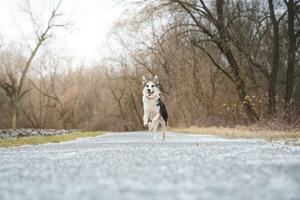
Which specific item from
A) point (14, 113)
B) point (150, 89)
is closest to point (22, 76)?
point (14, 113)

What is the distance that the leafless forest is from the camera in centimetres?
2623

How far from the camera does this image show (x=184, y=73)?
132ft

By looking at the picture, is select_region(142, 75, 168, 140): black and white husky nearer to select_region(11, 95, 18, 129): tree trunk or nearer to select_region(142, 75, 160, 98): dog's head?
select_region(142, 75, 160, 98): dog's head

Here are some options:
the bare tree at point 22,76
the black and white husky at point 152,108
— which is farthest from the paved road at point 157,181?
the bare tree at point 22,76

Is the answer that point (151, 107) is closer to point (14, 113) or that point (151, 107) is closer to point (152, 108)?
point (152, 108)

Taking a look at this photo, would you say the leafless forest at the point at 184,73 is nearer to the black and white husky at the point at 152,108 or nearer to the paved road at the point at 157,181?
the black and white husky at the point at 152,108

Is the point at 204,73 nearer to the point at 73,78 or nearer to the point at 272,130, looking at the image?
the point at 272,130

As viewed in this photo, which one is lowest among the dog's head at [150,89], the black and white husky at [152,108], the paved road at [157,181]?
the paved road at [157,181]

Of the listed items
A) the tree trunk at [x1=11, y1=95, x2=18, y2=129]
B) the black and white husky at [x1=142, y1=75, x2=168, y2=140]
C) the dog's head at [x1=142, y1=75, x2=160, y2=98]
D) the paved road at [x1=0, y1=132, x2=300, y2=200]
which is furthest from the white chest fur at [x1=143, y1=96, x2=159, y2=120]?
the tree trunk at [x1=11, y1=95, x2=18, y2=129]

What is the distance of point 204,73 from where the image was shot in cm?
4012

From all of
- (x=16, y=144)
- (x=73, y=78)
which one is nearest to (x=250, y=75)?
(x=16, y=144)

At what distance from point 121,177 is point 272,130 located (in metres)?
13.7

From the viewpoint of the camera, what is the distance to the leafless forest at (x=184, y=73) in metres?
26.2

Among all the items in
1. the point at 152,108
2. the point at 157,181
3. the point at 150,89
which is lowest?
the point at 157,181
